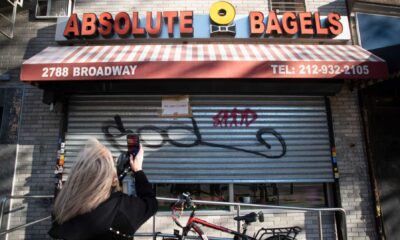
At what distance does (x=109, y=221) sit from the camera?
81.1 inches

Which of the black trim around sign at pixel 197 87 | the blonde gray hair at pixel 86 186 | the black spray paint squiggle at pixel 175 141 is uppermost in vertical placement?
the black trim around sign at pixel 197 87

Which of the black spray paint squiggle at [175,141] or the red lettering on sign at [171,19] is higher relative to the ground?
the red lettering on sign at [171,19]

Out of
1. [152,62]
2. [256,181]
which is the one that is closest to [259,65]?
[152,62]

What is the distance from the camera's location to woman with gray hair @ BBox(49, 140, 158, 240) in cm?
202

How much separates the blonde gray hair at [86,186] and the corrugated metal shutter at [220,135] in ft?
14.9

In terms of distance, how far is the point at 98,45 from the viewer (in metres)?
7.21

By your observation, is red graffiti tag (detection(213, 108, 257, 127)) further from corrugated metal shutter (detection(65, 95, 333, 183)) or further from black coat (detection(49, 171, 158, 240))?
black coat (detection(49, 171, 158, 240))

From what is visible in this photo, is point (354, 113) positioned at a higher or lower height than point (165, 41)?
lower

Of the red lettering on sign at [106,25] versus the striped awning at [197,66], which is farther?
the red lettering on sign at [106,25]

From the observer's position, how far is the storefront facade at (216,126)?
6.57 meters

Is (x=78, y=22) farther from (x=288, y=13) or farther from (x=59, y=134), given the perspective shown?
(x=288, y=13)

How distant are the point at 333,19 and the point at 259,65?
255cm

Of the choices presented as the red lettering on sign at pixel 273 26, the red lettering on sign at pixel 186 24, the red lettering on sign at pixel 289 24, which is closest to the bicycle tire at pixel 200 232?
the red lettering on sign at pixel 186 24

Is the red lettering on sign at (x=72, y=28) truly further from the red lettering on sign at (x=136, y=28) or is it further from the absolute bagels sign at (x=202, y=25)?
the red lettering on sign at (x=136, y=28)
